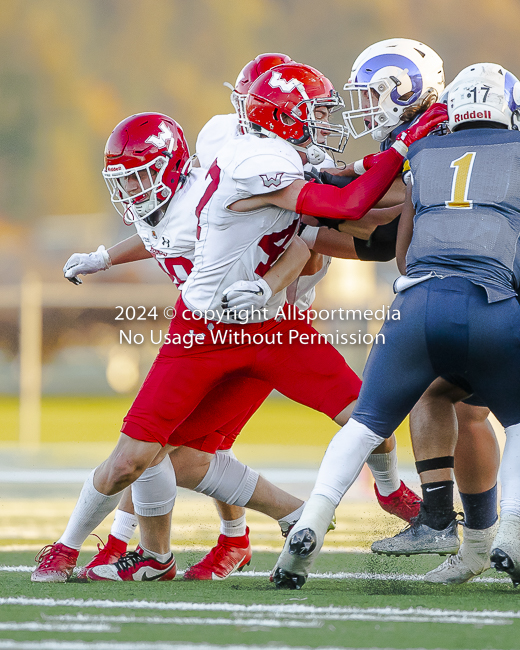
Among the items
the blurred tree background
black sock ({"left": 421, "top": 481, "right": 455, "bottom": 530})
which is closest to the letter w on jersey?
black sock ({"left": 421, "top": 481, "right": 455, "bottom": 530})

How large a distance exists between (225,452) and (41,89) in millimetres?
23670

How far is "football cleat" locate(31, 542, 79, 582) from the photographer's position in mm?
2949

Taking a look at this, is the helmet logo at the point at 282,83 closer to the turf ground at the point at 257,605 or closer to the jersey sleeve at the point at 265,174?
the jersey sleeve at the point at 265,174

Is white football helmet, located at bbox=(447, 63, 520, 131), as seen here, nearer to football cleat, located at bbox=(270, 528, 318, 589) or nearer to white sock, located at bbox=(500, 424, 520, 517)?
white sock, located at bbox=(500, 424, 520, 517)

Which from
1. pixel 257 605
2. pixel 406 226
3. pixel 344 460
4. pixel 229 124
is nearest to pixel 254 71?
pixel 229 124

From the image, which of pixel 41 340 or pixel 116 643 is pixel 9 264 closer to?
pixel 41 340

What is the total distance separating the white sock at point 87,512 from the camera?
302 cm

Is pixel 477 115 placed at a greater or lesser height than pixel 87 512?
greater

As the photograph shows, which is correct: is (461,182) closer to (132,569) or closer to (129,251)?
(129,251)

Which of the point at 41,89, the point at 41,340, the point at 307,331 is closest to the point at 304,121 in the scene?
the point at 307,331

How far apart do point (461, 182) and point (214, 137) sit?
3.61 feet

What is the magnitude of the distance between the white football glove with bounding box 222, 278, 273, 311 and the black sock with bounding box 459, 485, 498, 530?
835mm

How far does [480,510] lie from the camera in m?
2.94

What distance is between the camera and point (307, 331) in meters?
3.17
